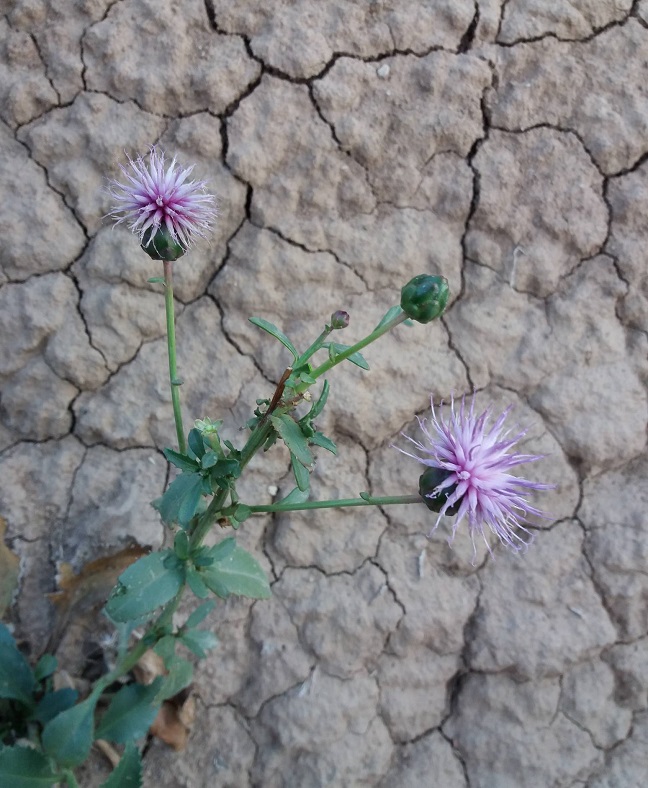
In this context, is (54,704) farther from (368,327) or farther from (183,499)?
(368,327)

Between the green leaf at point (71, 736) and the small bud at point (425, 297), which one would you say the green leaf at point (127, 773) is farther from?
the small bud at point (425, 297)

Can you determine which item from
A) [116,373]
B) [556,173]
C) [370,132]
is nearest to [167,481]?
[116,373]

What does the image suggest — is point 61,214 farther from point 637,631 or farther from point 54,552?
point 637,631

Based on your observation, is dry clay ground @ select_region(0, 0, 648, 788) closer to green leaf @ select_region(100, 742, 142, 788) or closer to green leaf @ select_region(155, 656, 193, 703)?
green leaf @ select_region(155, 656, 193, 703)

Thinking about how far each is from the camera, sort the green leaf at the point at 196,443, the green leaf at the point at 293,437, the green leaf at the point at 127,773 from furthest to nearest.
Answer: the green leaf at the point at 127,773 < the green leaf at the point at 196,443 < the green leaf at the point at 293,437

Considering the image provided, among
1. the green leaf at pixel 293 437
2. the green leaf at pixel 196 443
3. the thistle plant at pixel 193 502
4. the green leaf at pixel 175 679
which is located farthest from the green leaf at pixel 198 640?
the green leaf at pixel 293 437

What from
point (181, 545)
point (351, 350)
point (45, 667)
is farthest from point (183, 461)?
point (45, 667)
